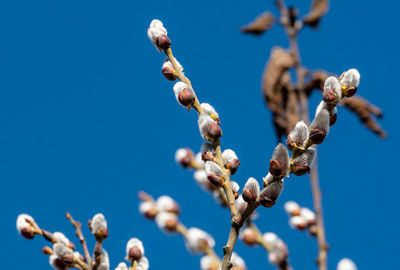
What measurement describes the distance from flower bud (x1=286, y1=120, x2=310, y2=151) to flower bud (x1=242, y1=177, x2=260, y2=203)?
11 centimetres

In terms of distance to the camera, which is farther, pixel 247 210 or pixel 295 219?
pixel 295 219

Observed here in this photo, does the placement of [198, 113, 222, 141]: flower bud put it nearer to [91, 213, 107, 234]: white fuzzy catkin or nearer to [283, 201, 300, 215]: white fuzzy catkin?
[91, 213, 107, 234]: white fuzzy catkin

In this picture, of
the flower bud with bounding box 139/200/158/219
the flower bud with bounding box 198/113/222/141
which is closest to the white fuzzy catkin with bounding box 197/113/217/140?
the flower bud with bounding box 198/113/222/141

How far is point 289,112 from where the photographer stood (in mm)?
2785

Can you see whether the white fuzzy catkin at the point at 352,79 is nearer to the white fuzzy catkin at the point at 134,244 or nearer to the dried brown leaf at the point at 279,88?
the white fuzzy catkin at the point at 134,244

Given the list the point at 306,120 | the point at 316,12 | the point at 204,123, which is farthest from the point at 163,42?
the point at 316,12

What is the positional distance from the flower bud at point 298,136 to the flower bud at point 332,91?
8cm

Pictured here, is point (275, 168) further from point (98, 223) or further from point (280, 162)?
point (98, 223)

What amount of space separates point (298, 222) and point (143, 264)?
165 centimetres

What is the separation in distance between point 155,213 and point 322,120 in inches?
89.6

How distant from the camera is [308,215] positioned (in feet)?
10.2

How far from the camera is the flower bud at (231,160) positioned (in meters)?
1.29

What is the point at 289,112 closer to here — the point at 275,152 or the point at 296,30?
the point at 296,30

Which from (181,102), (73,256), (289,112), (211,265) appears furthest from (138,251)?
(289,112)
